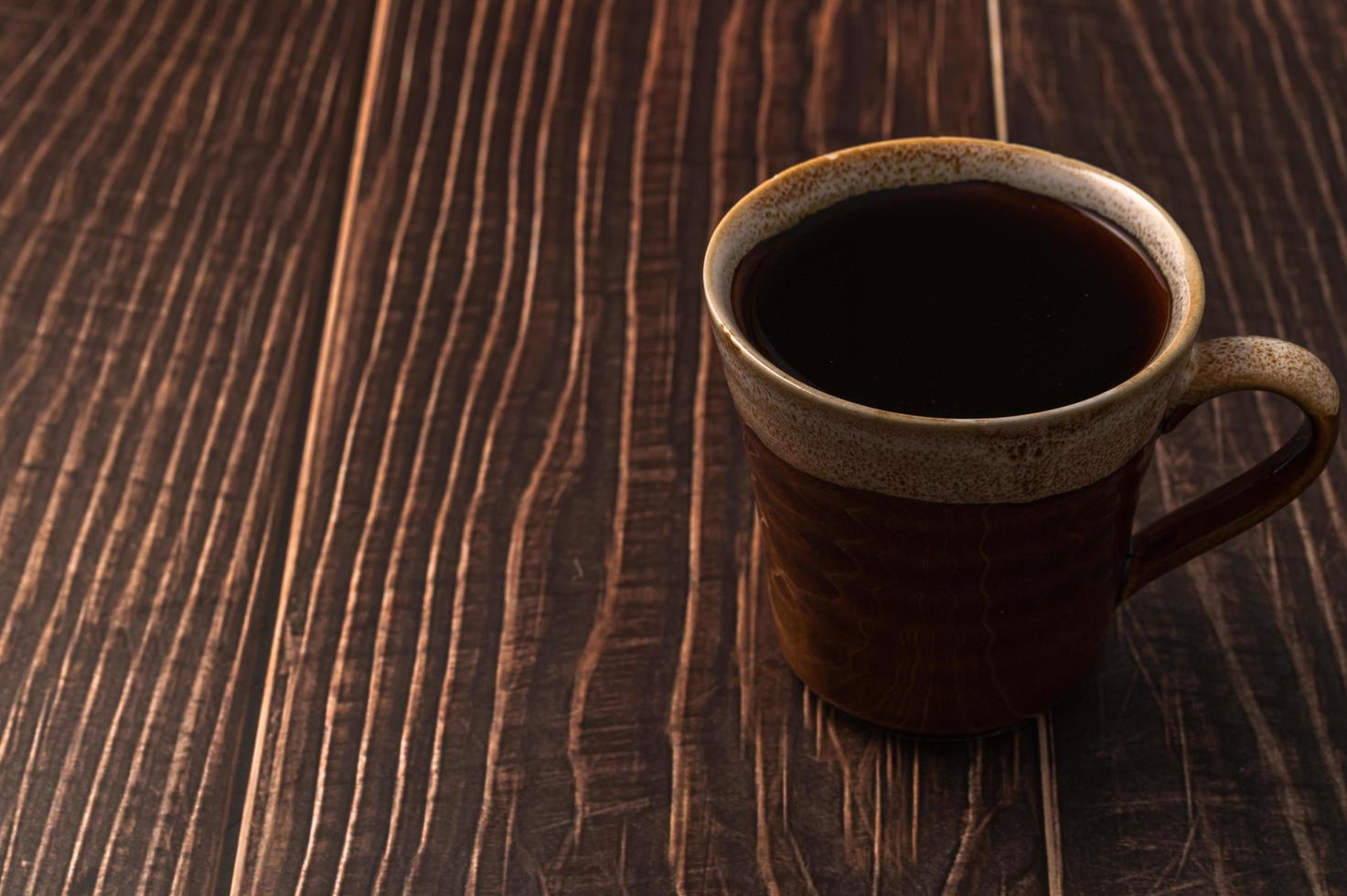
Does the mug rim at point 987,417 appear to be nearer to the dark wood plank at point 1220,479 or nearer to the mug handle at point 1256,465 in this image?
the mug handle at point 1256,465

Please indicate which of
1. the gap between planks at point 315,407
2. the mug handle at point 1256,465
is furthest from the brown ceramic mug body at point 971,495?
the gap between planks at point 315,407

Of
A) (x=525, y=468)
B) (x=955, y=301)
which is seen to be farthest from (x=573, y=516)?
(x=955, y=301)

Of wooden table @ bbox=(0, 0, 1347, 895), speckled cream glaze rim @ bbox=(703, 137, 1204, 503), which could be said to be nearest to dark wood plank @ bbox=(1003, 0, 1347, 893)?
wooden table @ bbox=(0, 0, 1347, 895)

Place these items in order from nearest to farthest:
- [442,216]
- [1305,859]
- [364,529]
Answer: [1305,859] → [364,529] → [442,216]

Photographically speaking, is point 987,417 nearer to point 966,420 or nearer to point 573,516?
point 966,420

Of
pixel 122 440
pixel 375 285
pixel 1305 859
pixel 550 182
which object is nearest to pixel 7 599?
pixel 122 440

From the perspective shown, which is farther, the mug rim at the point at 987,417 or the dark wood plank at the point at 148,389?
the dark wood plank at the point at 148,389

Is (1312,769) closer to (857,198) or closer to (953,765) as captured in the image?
(953,765)
